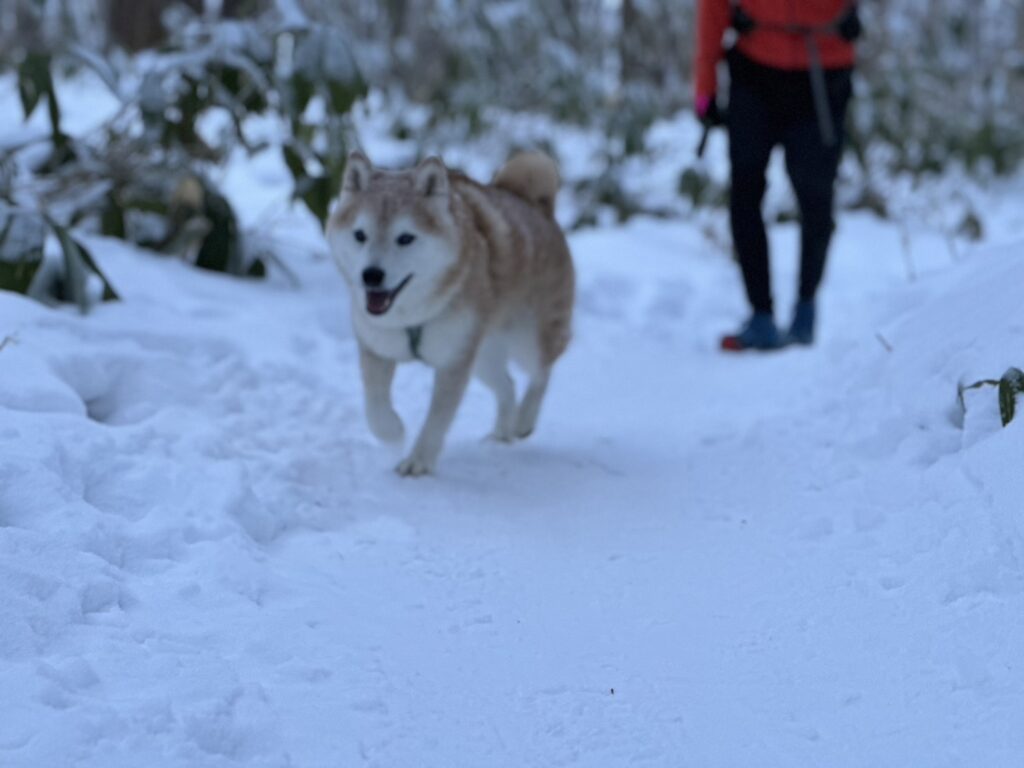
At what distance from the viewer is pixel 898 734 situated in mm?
1895

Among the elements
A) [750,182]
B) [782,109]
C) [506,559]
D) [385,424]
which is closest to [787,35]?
[782,109]

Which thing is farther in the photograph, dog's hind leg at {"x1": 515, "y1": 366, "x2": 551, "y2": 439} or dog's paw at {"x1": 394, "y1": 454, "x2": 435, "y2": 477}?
dog's hind leg at {"x1": 515, "y1": 366, "x2": 551, "y2": 439}

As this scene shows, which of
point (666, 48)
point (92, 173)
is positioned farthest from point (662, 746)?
point (666, 48)

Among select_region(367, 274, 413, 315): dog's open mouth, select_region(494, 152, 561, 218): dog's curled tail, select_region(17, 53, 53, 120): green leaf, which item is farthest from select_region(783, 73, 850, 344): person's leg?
select_region(17, 53, 53, 120): green leaf

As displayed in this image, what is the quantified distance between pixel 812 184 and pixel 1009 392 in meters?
2.26

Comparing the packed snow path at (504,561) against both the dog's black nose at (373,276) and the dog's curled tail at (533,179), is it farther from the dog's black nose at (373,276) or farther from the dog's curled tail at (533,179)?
the dog's curled tail at (533,179)

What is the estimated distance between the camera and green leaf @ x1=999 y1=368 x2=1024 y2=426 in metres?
2.62

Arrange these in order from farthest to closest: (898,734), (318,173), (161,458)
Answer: (318,173) < (161,458) < (898,734)

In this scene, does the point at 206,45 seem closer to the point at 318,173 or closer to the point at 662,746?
the point at 318,173

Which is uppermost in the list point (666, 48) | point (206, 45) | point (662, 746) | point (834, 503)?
point (206, 45)

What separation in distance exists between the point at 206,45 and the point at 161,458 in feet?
8.75

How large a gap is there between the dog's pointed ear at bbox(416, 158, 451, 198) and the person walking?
5.76ft

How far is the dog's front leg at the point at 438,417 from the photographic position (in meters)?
3.45

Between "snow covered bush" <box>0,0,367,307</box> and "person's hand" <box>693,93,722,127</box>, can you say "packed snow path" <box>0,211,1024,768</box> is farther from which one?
"person's hand" <box>693,93,722,127</box>
